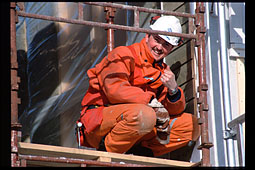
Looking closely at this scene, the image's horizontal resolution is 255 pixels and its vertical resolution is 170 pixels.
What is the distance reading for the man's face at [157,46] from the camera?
1005cm

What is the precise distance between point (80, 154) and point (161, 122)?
116 centimetres

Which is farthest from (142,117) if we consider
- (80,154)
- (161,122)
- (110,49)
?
(110,49)

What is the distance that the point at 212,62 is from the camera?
10297mm

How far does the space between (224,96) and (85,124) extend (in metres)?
1.66

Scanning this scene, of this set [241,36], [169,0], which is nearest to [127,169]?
[241,36]

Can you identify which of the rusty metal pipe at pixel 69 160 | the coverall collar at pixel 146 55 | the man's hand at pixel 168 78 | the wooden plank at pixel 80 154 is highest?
the coverall collar at pixel 146 55

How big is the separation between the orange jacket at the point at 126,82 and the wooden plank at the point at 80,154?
25.3 inches

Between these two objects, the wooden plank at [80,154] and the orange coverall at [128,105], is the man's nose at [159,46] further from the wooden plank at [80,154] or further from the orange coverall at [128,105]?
the wooden plank at [80,154]

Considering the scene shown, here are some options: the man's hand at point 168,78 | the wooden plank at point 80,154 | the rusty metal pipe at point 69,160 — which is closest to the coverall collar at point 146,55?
the man's hand at point 168,78

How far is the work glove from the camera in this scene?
9.47 meters

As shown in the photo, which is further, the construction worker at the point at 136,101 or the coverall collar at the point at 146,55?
the coverall collar at the point at 146,55

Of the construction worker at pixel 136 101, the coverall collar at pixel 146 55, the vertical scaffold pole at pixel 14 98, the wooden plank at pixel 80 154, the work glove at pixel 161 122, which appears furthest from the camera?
the coverall collar at pixel 146 55

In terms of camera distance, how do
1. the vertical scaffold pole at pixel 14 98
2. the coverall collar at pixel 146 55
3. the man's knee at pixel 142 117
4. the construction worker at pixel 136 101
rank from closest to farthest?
1. the vertical scaffold pole at pixel 14 98
2. the man's knee at pixel 142 117
3. the construction worker at pixel 136 101
4. the coverall collar at pixel 146 55

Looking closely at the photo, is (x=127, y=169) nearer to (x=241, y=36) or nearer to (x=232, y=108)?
(x=232, y=108)
